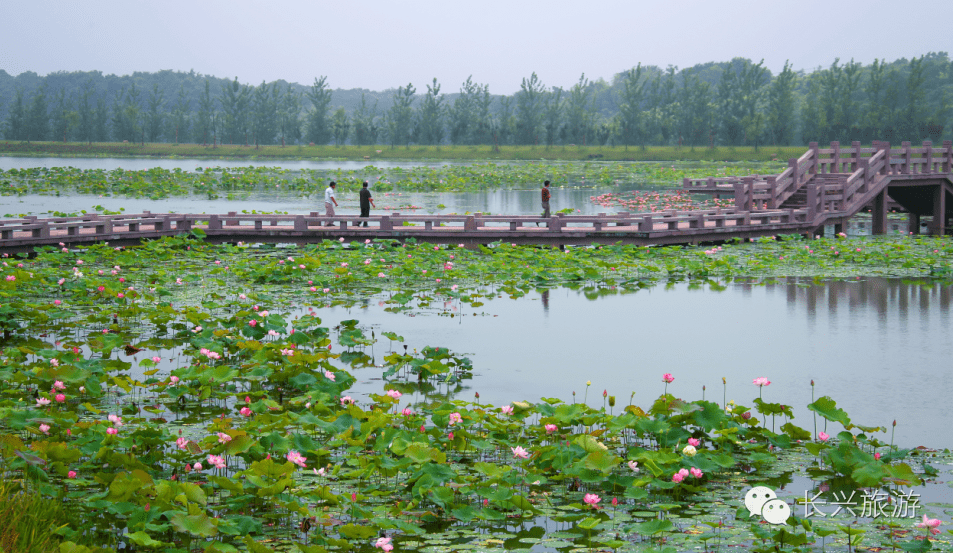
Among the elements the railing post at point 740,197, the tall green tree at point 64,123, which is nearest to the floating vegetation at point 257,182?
the railing post at point 740,197

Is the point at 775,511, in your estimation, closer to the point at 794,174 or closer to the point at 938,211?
the point at 794,174

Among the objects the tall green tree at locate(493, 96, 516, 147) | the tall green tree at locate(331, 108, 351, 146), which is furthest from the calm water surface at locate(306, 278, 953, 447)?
the tall green tree at locate(331, 108, 351, 146)

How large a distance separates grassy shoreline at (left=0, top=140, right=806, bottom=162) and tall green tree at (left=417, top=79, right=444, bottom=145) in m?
1.64

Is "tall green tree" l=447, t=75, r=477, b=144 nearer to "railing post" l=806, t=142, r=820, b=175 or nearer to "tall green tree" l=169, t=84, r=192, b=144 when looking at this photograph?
"tall green tree" l=169, t=84, r=192, b=144

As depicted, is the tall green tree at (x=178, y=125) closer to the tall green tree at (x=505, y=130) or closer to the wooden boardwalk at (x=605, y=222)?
the tall green tree at (x=505, y=130)

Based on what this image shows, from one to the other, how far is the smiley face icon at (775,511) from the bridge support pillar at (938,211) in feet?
70.4

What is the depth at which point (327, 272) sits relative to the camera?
1524cm

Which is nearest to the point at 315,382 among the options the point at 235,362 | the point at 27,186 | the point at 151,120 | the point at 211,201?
the point at 235,362

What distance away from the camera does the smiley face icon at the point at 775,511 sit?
4.92 meters

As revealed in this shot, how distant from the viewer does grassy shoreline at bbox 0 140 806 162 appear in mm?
80812

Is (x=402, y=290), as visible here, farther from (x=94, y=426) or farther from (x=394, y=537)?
(x=394, y=537)

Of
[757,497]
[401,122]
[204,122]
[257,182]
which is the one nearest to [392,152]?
[401,122]

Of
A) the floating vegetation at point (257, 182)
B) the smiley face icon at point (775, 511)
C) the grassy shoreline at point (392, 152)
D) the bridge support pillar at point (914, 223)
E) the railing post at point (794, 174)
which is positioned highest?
the grassy shoreline at point (392, 152)

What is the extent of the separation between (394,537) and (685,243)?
15.8 meters
